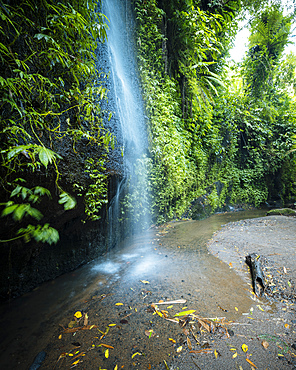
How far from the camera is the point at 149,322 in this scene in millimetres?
1818

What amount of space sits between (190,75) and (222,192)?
556cm

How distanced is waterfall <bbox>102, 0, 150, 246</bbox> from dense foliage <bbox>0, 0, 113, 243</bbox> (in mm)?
817

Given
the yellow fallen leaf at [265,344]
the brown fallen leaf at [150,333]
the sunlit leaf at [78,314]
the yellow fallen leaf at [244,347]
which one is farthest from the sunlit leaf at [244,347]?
the sunlit leaf at [78,314]

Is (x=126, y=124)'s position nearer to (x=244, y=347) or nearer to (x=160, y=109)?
(x=160, y=109)

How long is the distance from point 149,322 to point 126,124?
366cm

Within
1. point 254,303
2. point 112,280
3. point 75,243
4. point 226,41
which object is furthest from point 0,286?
point 226,41

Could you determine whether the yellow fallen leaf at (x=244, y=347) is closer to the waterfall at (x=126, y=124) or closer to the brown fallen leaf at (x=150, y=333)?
the brown fallen leaf at (x=150, y=333)

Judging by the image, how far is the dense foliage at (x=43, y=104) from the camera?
6.07 ft

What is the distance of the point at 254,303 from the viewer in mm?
2027

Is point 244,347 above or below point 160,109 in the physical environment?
below

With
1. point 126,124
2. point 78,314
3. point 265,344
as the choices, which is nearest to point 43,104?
point 126,124

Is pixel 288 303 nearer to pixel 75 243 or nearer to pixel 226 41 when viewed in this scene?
pixel 75 243

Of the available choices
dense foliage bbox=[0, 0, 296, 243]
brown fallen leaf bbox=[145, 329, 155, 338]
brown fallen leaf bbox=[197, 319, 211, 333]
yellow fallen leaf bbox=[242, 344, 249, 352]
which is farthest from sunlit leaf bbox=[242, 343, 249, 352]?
dense foliage bbox=[0, 0, 296, 243]

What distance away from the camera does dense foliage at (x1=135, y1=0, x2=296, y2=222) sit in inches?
216
